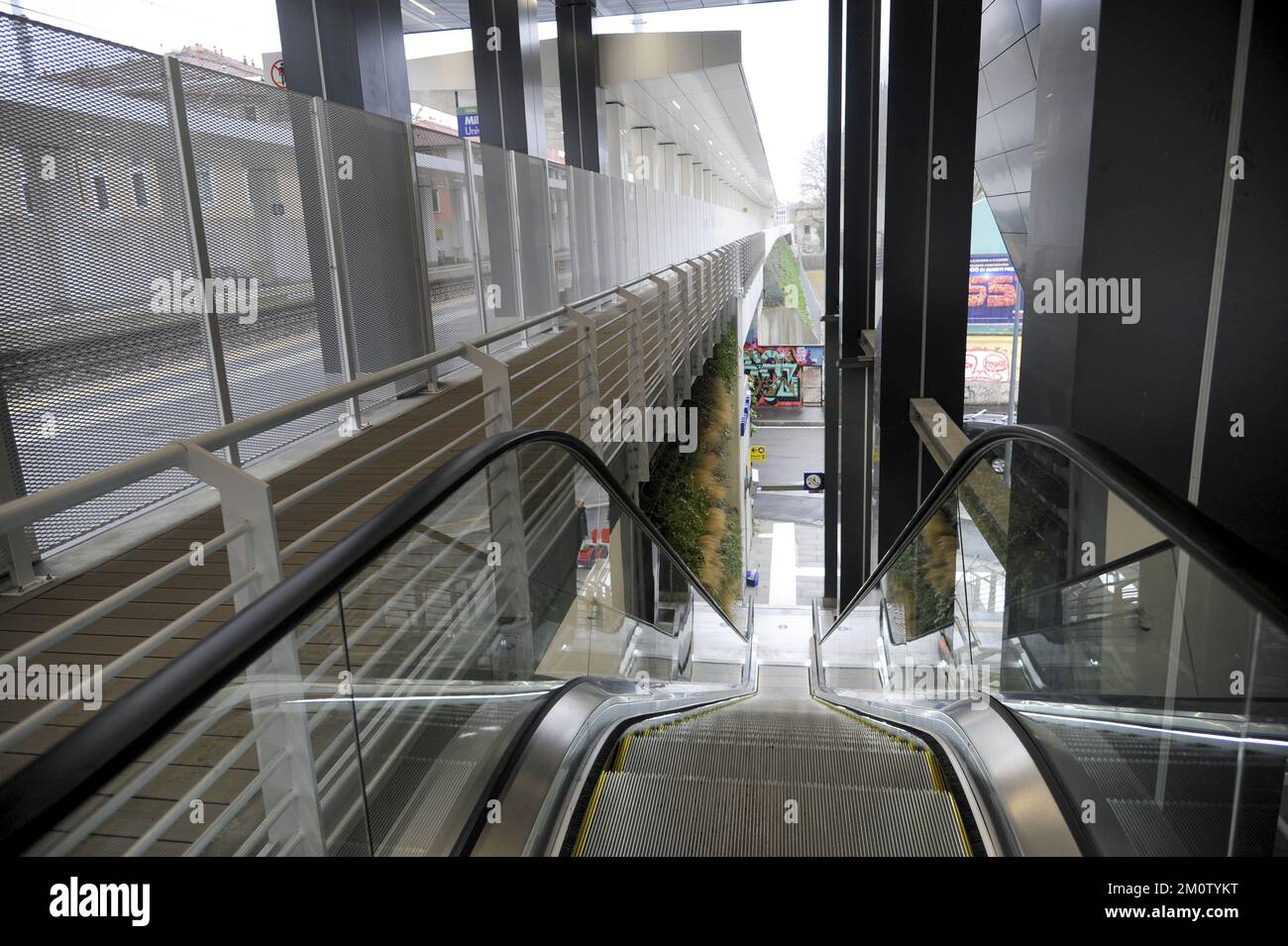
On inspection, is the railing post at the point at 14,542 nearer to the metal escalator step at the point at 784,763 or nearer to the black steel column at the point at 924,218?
the metal escalator step at the point at 784,763

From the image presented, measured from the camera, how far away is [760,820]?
266 cm

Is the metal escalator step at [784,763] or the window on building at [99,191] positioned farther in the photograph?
the window on building at [99,191]

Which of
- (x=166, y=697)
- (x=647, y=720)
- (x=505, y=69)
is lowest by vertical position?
(x=647, y=720)

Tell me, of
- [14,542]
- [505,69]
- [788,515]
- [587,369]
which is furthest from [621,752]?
[788,515]

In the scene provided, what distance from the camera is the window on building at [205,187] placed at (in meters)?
4.73

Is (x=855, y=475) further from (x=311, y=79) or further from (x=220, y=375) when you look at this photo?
(x=220, y=375)

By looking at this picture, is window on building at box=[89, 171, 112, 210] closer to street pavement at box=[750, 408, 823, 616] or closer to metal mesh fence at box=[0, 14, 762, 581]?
metal mesh fence at box=[0, 14, 762, 581]

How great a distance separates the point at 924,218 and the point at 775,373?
27.7 metres

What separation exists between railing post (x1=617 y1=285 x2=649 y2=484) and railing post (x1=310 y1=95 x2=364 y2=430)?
2.41 meters

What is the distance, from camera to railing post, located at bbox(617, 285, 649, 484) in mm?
7954

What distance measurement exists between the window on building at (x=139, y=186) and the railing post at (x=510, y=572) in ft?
7.47

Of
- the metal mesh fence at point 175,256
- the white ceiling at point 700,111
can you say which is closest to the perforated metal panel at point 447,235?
the metal mesh fence at point 175,256

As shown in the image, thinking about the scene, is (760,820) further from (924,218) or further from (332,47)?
(332,47)

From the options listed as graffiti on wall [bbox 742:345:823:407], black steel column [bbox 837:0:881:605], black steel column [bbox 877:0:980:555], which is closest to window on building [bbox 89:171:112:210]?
black steel column [bbox 877:0:980:555]
